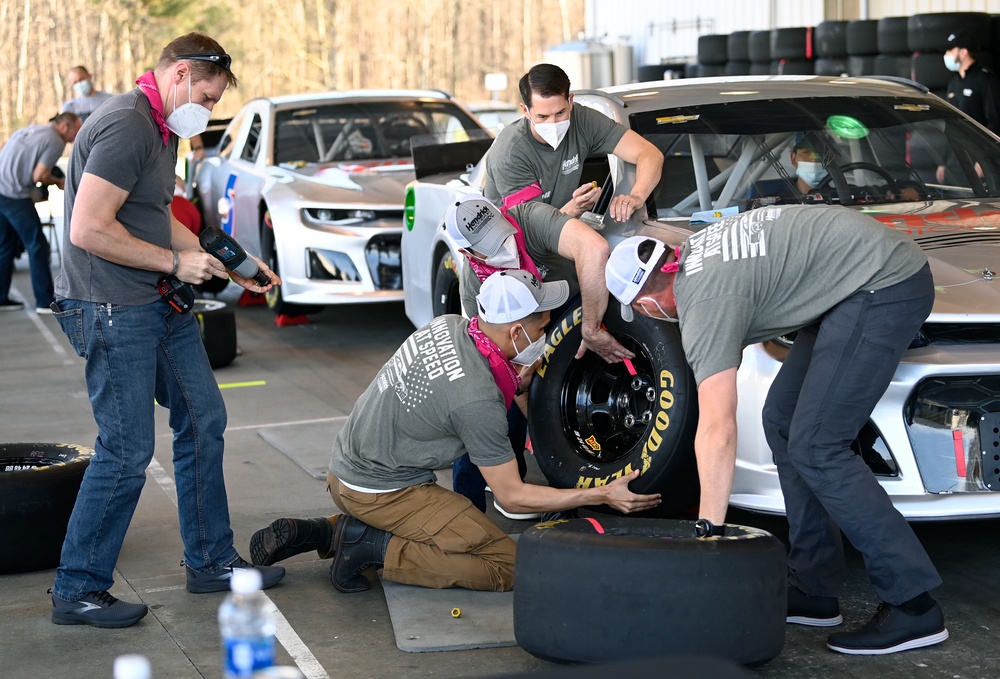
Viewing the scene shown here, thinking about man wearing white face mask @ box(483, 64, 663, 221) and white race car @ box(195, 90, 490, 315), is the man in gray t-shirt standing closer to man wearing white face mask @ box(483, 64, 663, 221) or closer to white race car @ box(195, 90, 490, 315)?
man wearing white face mask @ box(483, 64, 663, 221)

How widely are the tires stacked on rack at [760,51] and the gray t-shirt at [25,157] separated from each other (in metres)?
A: 7.82

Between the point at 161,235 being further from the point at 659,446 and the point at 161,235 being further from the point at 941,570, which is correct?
the point at 941,570

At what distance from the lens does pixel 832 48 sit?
13109 millimetres

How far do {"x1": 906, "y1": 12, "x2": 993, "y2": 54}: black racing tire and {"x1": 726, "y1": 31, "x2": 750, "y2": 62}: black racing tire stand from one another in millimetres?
2909

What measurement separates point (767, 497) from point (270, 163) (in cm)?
627

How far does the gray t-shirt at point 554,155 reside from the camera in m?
4.87

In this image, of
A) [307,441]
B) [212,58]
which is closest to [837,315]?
[212,58]

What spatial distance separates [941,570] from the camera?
13.8 feet

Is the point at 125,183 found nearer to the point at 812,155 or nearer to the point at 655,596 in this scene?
the point at 655,596

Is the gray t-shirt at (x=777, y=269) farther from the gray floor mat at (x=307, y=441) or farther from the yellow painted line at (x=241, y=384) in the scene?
the yellow painted line at (x=241, y=384)

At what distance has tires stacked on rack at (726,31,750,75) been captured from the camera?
581 inches

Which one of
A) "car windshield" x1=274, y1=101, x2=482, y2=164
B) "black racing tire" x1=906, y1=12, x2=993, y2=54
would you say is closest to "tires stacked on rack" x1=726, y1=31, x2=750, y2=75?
"black racing tire" x1=906, y1=12, x2=993, y2=54

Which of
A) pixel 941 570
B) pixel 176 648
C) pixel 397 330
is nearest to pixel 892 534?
pixel 941 570

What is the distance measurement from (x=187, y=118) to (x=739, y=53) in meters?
11.8
